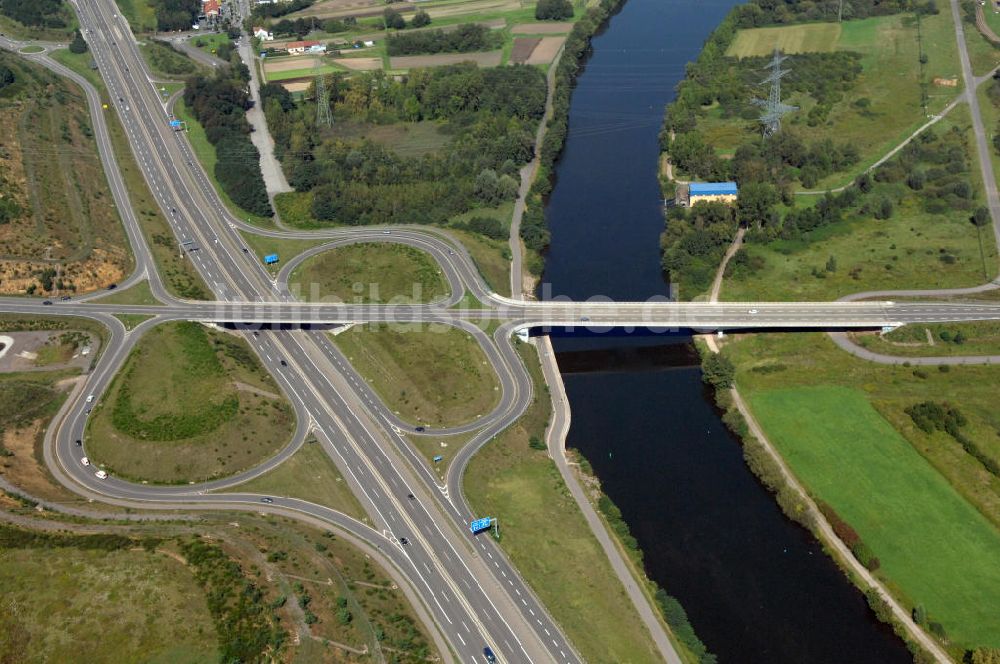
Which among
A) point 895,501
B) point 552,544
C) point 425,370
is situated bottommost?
point 895,501

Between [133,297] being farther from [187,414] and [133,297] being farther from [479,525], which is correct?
[479,525]

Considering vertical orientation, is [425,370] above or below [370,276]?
below

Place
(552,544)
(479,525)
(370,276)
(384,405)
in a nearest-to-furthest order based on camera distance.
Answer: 1. (552,544)
2. (479,525)
3. (384,405)
4. (370,276)

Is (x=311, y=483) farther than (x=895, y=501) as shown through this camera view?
Yes

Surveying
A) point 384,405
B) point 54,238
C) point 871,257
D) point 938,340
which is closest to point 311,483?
point 384,405

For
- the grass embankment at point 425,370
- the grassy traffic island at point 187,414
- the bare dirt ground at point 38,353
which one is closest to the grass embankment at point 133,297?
the bare dirt ground at point 38,353

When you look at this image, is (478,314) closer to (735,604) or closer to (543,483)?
(543,483)

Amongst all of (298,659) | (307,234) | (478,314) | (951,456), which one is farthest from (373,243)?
(951,456)

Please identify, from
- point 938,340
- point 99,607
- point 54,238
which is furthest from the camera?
point 54,238

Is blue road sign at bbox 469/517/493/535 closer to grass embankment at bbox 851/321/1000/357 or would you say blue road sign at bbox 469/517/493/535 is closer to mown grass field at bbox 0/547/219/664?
mown grass field at bbox 0/547/219/664
